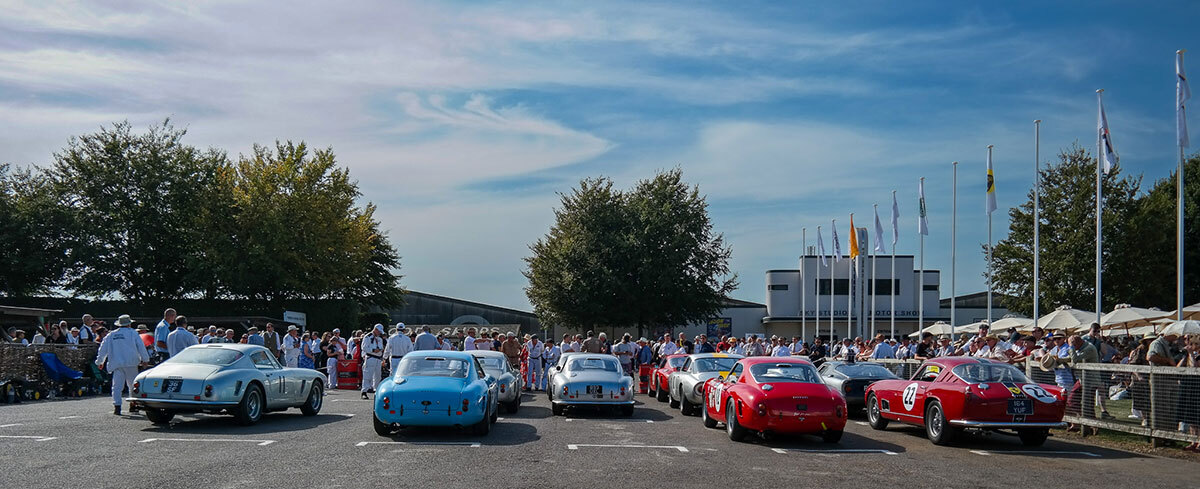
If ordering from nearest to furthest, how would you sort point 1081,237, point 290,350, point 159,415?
point 159,415 < point 290,350 < point 1081,237

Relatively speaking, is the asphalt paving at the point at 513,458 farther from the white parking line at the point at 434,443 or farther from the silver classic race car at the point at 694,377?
the silver classic race car at the point at 694,377

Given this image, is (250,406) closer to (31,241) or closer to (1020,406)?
(1020,406)

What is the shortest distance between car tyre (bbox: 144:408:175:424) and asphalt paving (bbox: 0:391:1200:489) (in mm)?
159

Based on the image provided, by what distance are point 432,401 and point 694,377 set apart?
807 centimetres

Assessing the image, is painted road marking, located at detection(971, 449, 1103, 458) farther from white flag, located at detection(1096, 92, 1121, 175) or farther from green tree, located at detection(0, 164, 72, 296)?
green tree, located at detection(0, 164, 72, 296)

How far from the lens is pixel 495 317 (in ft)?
240

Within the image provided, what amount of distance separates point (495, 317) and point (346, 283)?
63.2ft

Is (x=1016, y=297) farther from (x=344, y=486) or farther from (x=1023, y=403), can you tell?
(x=344, y=486)

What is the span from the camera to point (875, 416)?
18.4 m

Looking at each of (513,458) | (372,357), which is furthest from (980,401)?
(372,357)

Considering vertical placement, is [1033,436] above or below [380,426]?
above

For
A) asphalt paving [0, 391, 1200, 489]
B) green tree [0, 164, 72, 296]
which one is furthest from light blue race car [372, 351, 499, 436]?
green tree [0, 164, 72, 296]

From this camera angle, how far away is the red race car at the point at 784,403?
15.2 metres

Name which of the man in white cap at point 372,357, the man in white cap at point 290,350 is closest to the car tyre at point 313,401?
the man in white cap at point 372,357
